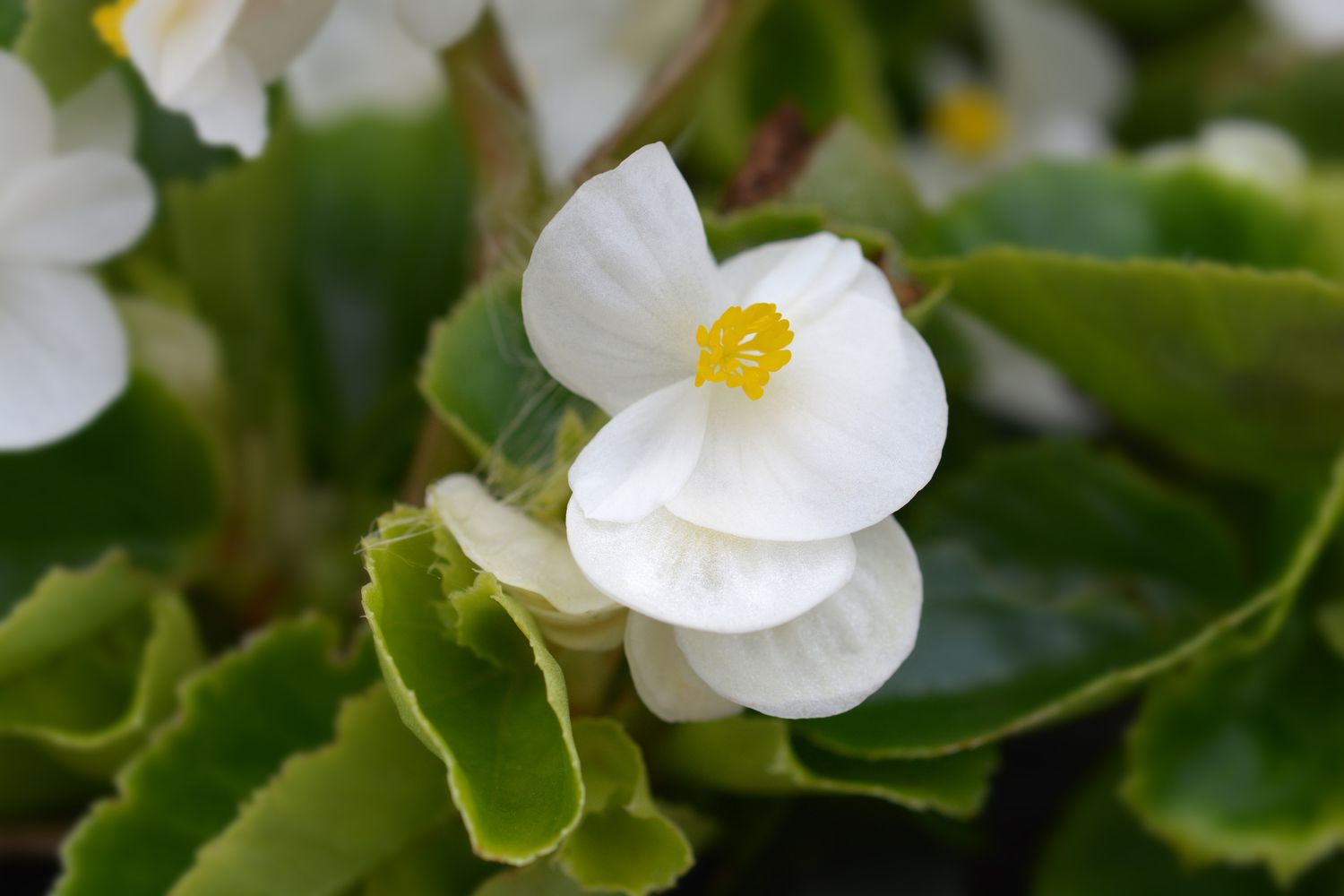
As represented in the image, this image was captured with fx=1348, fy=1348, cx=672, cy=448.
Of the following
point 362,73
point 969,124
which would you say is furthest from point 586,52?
point 969,124

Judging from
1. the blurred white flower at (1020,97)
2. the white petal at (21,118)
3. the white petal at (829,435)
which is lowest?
the blurred white flower at (1020,97)

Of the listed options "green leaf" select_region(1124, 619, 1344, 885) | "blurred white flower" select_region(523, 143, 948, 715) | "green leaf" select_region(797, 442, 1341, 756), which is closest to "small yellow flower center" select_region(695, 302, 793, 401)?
"blurred white flower" select_region(523, 143, 948, 715)

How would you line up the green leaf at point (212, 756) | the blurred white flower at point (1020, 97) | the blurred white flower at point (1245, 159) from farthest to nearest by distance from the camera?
the blurred white flower at point (1020, 97) < the blurred white flower at point (1245, 159) < the green leaf at point (212, 756)

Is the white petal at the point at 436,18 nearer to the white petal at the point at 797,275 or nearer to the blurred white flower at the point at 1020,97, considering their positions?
the white petal at the point at 797,275

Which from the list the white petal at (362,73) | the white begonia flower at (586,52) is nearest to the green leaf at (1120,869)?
the white begonia flower at (586,52)

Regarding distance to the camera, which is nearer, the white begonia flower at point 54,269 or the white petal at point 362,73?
the white begonia flower at point 54,269

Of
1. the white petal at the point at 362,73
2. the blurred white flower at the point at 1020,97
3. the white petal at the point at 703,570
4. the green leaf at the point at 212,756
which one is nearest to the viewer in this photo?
the white petal at the point at 703,570
